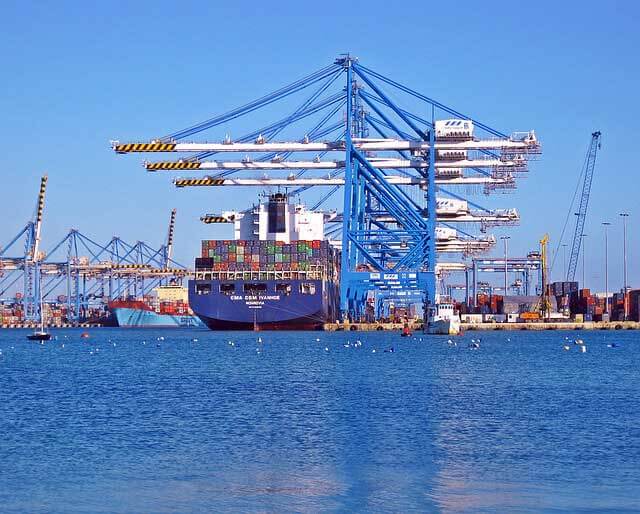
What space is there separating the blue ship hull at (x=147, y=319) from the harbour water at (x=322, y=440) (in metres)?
113

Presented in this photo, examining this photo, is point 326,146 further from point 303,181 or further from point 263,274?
point 263,274

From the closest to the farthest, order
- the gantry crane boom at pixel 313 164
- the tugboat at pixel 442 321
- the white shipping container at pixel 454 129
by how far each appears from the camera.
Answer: the gantry crane boom at pixel 313 164, the white shipping container at pixel 454 129, the tugboat at pixel 442 321

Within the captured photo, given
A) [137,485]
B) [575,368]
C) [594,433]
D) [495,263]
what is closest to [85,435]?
[137,485]

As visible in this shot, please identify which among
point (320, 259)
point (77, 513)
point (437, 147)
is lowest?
point (77, 513)

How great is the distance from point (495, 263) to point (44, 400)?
128 m

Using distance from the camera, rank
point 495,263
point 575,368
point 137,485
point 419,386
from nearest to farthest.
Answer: point 137,485, point 419,386, point 575,368, point 495,263

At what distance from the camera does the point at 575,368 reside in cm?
4869

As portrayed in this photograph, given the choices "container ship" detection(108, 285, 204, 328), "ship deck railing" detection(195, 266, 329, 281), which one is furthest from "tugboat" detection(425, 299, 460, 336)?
"container ship" detection(108, 285, 204, 328)

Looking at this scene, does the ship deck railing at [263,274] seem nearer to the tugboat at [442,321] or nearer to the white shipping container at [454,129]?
the tugboat at [442,321]

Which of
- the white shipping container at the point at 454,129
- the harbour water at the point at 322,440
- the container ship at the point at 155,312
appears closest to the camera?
the harbour water at the point at 322,440

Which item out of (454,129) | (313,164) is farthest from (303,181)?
(454,129)

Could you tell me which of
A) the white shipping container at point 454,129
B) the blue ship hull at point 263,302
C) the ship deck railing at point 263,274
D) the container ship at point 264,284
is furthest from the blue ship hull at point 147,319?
the white shipping container at point 454,129

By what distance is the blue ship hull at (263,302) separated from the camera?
93.1 meters

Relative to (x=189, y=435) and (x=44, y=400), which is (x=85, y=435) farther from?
(x=44, y=400)
